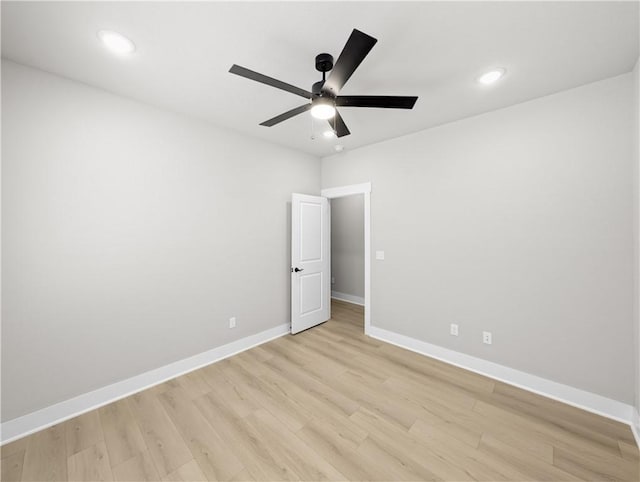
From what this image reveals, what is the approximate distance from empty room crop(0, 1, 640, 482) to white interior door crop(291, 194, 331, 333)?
721 millimetres

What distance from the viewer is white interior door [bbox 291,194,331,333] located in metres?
3.75

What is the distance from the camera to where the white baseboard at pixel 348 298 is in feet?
17.8

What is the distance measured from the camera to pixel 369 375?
271 cm

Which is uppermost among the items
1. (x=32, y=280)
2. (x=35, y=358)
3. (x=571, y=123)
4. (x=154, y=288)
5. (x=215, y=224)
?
(x=571, y=123)

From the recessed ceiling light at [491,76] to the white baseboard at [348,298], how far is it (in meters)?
4.15

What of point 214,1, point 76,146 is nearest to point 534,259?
point 214,1

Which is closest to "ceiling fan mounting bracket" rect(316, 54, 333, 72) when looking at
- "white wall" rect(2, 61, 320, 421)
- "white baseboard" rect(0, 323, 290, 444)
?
"white wall" rect(2, 61, 320, 421)

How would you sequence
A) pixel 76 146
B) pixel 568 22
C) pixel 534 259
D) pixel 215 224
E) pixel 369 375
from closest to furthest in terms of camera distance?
pixel 568 22
pixel 76 146
pixel 534 259
pixel 369 375
pixel 215 224

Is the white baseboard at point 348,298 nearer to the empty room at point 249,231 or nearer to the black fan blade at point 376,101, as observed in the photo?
the empty room at point 249,231

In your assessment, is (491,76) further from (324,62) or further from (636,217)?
(636,217)

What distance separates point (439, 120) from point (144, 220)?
324 cm

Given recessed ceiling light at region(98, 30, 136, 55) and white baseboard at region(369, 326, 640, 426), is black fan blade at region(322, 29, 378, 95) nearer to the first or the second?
recessed ceiling light at region(98, 30, 136, 55)

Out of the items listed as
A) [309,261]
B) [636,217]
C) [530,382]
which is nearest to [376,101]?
[636,217]

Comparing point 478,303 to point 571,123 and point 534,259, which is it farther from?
point 571,123
